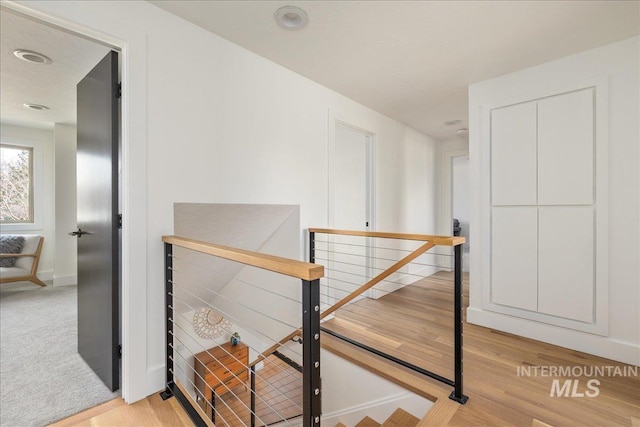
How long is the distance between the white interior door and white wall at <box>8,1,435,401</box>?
85 cm

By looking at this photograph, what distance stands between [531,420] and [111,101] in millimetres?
2785

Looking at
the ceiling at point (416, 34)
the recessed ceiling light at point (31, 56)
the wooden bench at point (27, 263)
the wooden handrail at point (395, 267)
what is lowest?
the wooden bench at point (27, 263)

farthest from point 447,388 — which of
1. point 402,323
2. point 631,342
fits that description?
point 631,342

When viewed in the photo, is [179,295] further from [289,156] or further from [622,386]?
[622,386]

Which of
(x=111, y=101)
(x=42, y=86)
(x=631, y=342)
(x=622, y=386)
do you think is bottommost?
(x=622, y=386)

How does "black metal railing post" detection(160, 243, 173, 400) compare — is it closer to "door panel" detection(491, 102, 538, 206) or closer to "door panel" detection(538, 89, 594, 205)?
"door panel" detection(491, 102, 538, 206)

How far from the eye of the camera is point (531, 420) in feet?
4.73

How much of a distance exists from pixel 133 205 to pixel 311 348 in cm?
130

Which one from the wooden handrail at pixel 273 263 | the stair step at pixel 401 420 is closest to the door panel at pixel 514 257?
the stair step at pixel 401 420

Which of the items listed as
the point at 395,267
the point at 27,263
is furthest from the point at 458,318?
the point at 27,263

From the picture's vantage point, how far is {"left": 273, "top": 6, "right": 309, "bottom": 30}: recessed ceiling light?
65.6 inches

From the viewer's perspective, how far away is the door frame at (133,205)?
1.55m

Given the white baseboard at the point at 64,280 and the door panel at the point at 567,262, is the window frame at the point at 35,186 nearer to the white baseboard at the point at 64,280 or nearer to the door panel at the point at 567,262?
the white baseboard at the point at 64,280

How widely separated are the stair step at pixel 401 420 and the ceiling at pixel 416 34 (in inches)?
93.6
